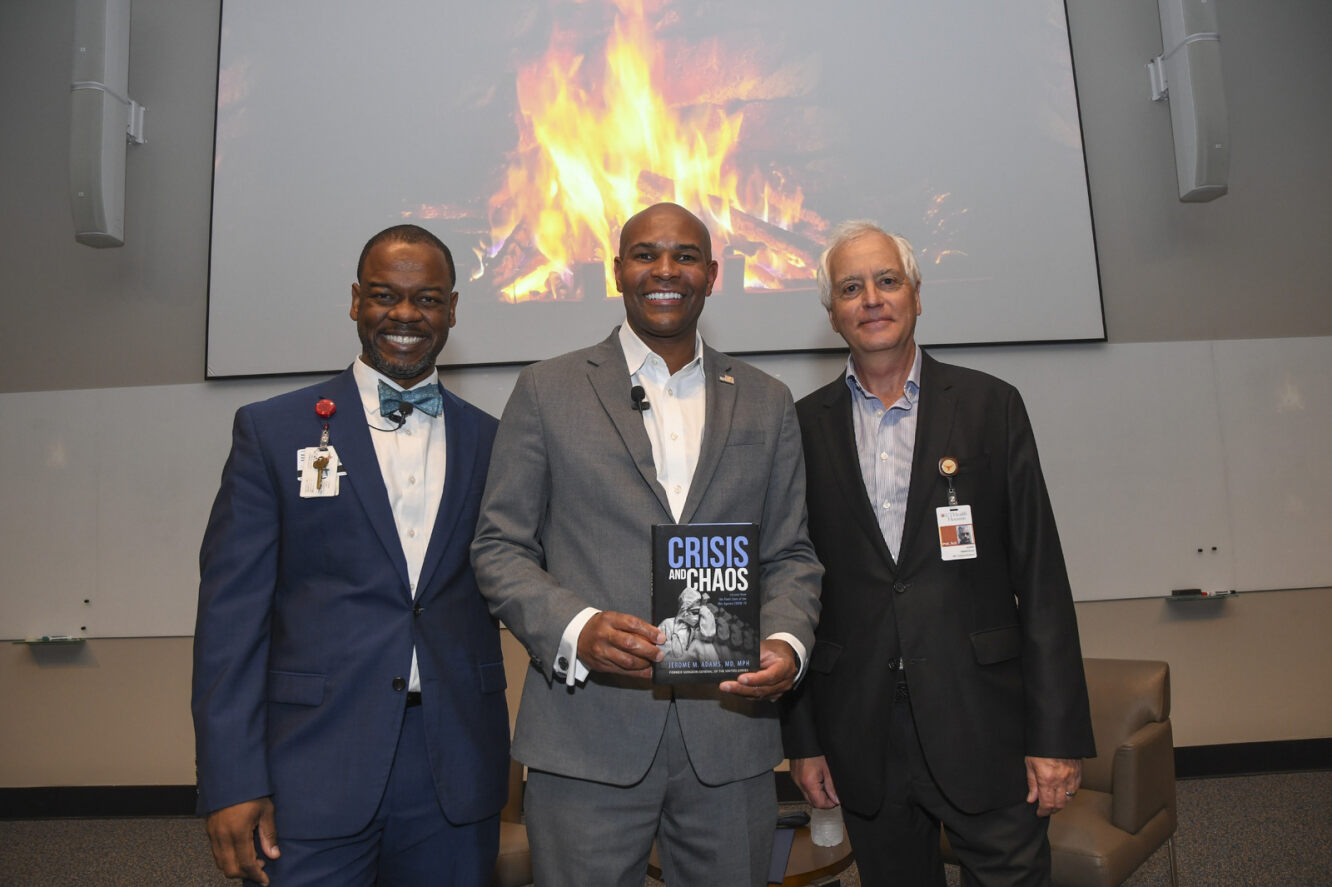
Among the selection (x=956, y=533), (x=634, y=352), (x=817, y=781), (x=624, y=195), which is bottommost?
(x=817, y=781)

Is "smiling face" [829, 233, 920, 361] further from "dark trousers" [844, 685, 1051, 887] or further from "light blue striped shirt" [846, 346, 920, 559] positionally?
"dark trousers" [844, 685, 1051, 887]

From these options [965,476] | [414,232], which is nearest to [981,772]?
[965,476]

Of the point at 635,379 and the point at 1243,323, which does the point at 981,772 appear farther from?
the point at 1243,323

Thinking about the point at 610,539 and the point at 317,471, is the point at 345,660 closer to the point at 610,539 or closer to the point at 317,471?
the point at 317,471

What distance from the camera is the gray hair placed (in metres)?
2.22

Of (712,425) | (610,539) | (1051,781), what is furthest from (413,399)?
(1051,781)

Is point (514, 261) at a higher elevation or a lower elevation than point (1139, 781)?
higher

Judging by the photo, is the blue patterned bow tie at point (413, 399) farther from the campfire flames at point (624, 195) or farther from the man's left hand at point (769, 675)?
the campfire flames at point (624, 195)

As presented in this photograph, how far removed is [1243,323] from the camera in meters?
4.44

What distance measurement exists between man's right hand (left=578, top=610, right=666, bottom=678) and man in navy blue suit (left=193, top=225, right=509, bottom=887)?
441 millimetres

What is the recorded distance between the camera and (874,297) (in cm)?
213

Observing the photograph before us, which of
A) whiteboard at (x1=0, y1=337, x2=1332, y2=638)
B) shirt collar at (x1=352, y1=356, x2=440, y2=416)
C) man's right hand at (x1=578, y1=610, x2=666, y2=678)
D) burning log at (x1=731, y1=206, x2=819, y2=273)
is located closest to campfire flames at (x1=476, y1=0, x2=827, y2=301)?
burning log at (x1=731, y1=206, x2=819, y2=273)

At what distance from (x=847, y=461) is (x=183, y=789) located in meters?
4.23

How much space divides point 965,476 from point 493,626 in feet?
3.98
